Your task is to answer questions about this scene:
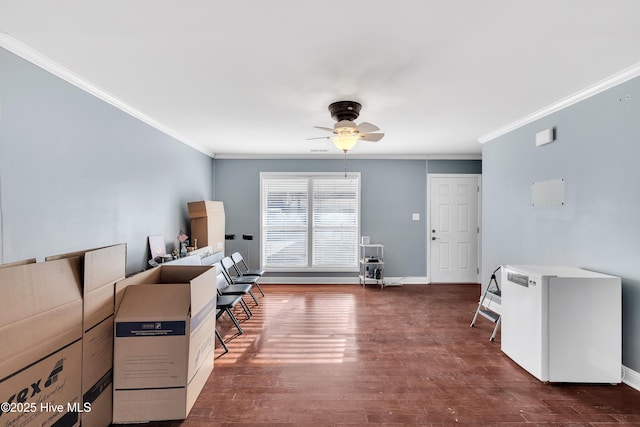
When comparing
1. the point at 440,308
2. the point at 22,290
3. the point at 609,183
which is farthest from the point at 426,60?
the point at 440,308

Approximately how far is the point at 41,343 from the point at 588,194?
387cm

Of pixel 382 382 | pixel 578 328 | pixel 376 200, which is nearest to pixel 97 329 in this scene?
pixel 382 382

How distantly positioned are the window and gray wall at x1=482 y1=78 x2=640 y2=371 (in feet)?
8.23

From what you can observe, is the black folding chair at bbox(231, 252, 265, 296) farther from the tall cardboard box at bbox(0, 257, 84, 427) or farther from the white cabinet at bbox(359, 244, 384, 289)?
the tall cardboard box at bbox(0, 257, 84, 427)

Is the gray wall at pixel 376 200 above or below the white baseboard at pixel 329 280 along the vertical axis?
above

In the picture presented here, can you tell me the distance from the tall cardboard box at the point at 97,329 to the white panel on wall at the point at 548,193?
3.76 m

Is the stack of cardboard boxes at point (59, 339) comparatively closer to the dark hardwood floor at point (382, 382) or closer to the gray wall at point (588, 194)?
the dark hardwood floor at point (382, 382)

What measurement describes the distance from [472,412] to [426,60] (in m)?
2.37

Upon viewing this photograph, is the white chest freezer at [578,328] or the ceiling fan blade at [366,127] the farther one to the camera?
the ceiling fan blade at [366,127]

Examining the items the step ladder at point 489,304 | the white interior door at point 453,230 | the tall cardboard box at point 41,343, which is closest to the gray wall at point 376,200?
the white interior door at point 453,230

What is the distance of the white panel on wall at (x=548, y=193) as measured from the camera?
2748 mm

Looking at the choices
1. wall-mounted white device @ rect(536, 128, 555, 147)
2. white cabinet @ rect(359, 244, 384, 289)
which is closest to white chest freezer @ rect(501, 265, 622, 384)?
wall-mounted white device @ rect(536, 128, 555, 147)

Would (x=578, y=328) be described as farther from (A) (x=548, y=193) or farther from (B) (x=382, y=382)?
(B) (x=382, y=382)

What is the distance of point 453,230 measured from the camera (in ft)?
17.1
